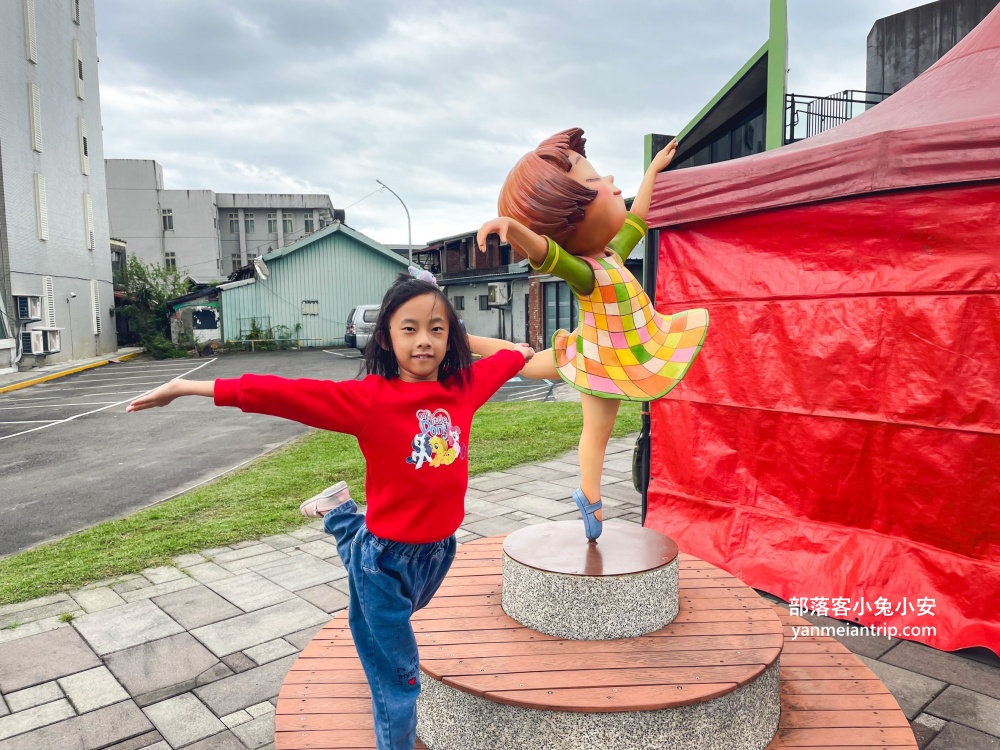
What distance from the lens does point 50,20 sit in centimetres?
2067

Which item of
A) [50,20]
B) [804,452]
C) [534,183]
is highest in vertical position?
[50,20]

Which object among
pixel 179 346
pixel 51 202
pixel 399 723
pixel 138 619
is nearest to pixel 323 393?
pixel 399 723

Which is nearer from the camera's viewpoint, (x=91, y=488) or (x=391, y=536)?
(x=391, y=536)

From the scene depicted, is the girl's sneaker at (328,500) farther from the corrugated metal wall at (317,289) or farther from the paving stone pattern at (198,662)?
the corrugated metal wall at (317,289)

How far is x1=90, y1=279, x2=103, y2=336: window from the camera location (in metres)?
22.4

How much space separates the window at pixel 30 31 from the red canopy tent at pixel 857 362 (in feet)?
72.0

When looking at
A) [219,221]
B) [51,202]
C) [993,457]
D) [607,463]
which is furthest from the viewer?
[219,221]

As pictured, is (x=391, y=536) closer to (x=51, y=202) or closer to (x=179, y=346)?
(x=51, y=202)

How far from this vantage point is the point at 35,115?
19188 mm

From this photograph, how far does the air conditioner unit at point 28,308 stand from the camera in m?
17.7

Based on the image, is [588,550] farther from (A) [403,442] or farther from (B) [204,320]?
(B) [204,320]

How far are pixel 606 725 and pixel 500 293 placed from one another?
22068 millimetres

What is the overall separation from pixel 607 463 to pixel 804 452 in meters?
3.84

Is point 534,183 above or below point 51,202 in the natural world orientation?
below
